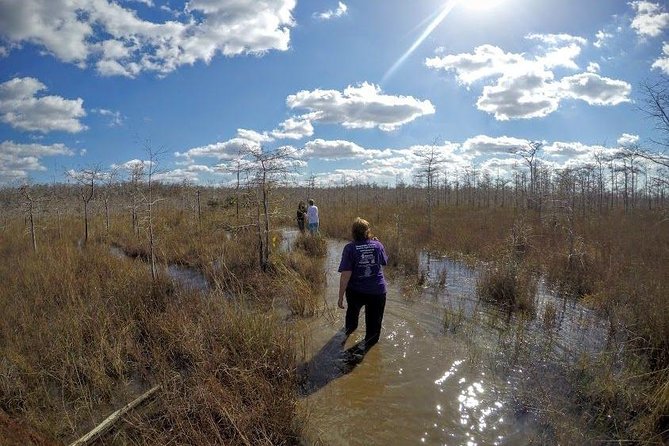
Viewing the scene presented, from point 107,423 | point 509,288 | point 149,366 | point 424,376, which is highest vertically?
point 509,288

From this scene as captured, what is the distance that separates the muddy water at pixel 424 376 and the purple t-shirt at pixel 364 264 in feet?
3.50

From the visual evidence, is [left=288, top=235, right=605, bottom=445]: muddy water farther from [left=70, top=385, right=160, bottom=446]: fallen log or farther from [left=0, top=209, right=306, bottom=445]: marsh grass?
[left=70, top=385, right=160, bottom=446]: fallen log

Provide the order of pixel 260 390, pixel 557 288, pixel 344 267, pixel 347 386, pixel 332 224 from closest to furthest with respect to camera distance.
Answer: pixel 260 390 < pixel 347 386 < pixel 344 267 < pixel 557 288 < pixel 332 224

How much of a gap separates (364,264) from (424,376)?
1718 mm

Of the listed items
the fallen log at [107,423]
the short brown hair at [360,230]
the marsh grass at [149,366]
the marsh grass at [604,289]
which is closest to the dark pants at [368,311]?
the short brown hair at [360,230]

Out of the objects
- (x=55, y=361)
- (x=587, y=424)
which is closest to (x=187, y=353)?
(x=55, y=361)

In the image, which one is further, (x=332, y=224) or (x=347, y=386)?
(x=332, y=224)

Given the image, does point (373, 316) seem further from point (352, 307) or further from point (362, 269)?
point (362, 269)

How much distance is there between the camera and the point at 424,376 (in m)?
4.90

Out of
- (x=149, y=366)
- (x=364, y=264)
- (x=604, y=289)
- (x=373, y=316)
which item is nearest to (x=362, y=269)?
(x=364, y=264)

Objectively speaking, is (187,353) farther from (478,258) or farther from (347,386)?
(478,258)

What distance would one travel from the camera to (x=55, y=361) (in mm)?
4648

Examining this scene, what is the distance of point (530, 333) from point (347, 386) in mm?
3668

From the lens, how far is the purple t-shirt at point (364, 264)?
5301 mm
